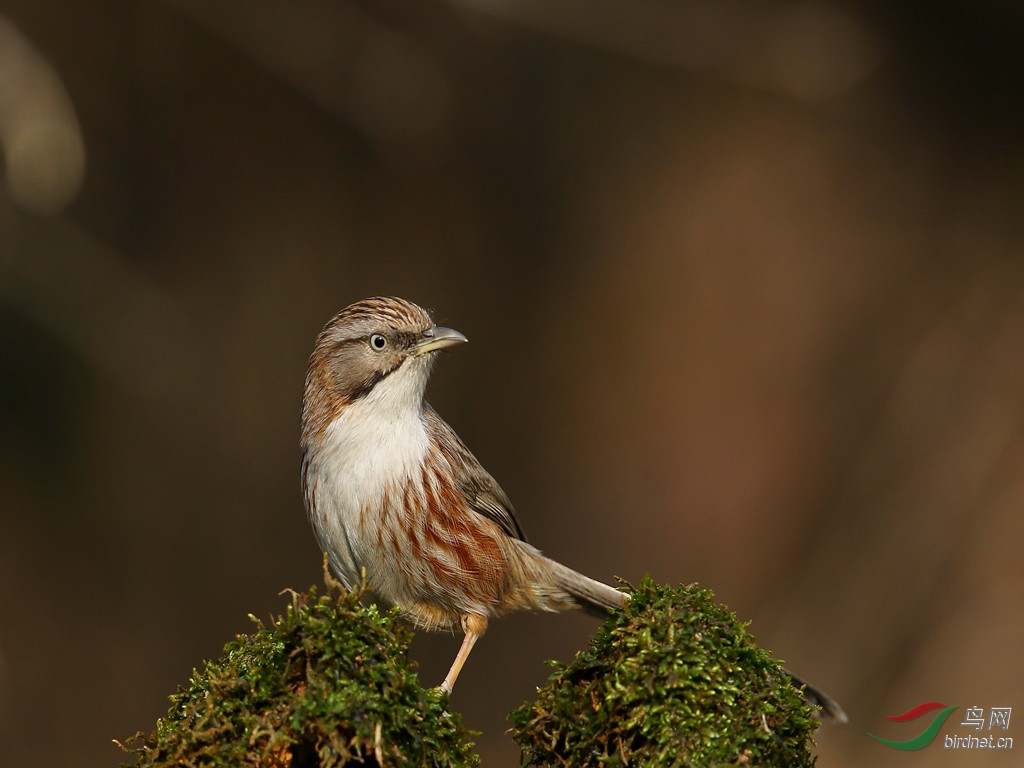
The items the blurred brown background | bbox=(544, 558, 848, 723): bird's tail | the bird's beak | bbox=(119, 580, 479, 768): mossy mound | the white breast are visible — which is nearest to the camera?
bbox=(119, 580, 479, 768): mossy mound

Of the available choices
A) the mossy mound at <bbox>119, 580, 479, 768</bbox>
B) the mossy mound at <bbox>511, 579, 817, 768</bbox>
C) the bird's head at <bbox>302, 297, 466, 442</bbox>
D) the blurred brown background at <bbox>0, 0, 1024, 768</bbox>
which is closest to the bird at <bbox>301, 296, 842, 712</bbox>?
the bird's head at <bbox>302, 297, 466, 442</bbox>

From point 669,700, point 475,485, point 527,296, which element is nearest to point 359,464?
point 475,485

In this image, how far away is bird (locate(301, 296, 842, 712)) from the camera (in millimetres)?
4570

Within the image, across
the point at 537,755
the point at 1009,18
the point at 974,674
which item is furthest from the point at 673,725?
the point at 1009,18

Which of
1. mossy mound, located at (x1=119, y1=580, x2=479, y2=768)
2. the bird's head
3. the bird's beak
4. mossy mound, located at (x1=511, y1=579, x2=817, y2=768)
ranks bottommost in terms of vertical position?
mossy mound, located at (x1=119, y1=580, x2=479, y2=768)

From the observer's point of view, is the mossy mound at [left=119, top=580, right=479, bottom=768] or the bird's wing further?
the bird's wing

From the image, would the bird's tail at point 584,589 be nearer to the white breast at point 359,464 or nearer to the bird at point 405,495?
the bird at point 405,495

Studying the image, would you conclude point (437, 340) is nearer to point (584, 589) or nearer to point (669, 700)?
point (584, 589)

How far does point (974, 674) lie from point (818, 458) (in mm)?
2508

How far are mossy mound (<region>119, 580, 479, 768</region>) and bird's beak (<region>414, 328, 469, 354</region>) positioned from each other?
191 cm

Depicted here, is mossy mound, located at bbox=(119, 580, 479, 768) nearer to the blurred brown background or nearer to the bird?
the bird

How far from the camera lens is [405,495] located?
15.1 ft

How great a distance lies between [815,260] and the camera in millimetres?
9727

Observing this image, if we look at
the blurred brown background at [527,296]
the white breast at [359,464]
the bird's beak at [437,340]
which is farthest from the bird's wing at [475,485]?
the blurred brown background at [527,296]
